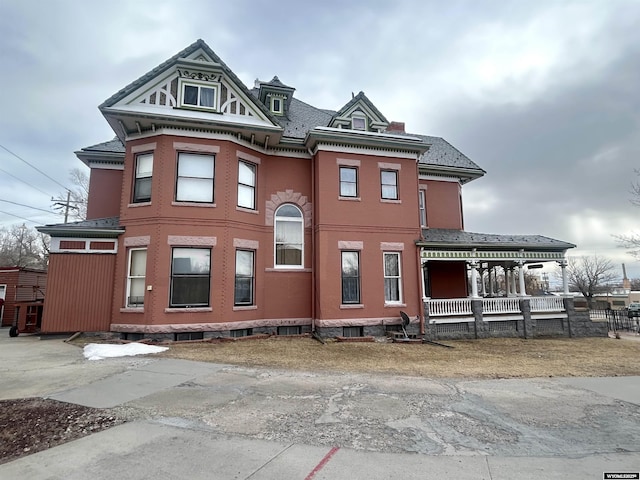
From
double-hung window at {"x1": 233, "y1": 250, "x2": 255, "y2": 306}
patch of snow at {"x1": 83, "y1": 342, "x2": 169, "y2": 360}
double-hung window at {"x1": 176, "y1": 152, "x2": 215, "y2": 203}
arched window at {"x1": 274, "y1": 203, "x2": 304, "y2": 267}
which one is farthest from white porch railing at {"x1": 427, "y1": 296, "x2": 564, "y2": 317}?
patch of snow at {"x1": 83, "y1": 342, "x2": 169, "y2": 360}

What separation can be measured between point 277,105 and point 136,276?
33.2ft

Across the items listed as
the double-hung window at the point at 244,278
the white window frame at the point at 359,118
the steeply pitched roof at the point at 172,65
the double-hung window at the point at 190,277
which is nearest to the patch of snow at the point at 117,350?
the double-hung window at the point at 190,277

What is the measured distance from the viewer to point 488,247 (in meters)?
16.5

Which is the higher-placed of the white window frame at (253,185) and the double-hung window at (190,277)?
the white window frame at (253,185)

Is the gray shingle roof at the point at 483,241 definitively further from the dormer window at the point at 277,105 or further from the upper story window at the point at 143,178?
the upper story window at the point at 143,178

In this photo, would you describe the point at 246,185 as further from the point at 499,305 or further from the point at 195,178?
the point at 499,305

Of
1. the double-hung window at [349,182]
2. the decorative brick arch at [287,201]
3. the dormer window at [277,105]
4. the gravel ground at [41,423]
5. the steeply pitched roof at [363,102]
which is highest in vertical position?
the dormer window at [277,105]

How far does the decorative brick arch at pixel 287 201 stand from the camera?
50.1ft

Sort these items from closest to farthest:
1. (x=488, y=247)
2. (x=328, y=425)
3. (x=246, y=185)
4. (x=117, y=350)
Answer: (x=328, y=425) < (x=117, y=350) < (x=246, y=185) < (x=488, y=247)

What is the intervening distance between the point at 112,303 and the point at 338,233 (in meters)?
8.86

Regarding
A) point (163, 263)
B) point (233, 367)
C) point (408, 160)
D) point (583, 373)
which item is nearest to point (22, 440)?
point (233, 367)

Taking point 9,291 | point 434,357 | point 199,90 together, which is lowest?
point 434,357

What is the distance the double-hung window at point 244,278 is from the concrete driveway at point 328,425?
5.50 meters

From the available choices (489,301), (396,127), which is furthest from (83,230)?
(489,301)
